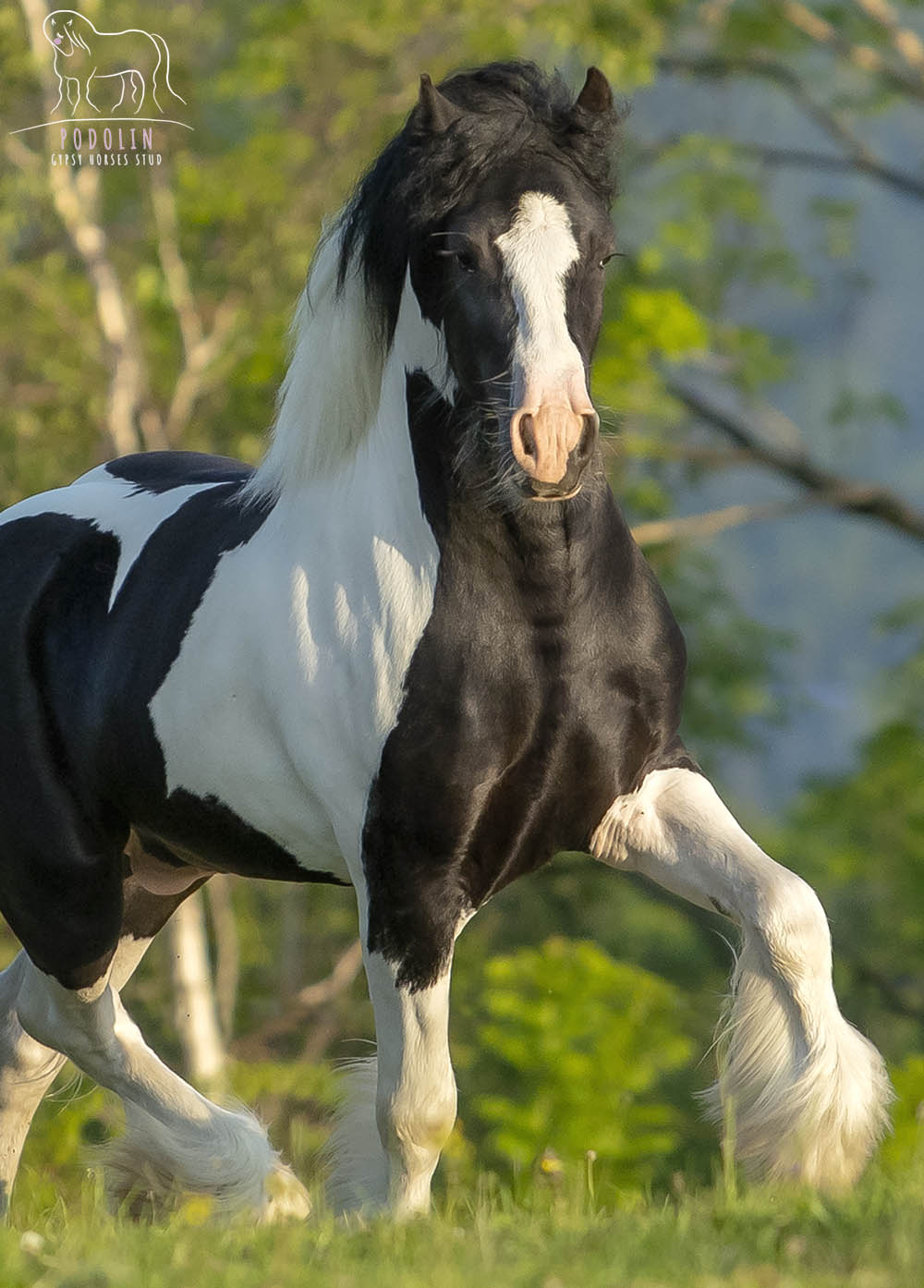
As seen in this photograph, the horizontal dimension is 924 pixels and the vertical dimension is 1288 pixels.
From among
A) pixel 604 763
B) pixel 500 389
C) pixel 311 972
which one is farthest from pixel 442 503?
pixel 311 972

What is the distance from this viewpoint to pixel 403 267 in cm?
375

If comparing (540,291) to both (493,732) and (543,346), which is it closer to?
(543,346)

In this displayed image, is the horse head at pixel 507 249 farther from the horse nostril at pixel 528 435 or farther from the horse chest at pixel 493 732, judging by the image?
the horse chest at pixel 493 732

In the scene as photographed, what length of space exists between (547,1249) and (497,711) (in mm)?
1086

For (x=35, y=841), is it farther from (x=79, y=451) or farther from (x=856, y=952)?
(x=856, y=952)

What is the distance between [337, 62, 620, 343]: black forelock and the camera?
3.56 metres

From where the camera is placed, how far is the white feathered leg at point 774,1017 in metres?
3.53

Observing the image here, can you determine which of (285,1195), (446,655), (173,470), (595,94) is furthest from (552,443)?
(285,1195)

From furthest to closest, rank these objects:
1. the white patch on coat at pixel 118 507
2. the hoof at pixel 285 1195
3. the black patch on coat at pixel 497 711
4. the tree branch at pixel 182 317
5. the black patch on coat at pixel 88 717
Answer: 1. the tree branch at pixel 182 317
2. the white patch on coat at pixel 118 507
3. the hoof at pixel 285 1195
4. the black patch on coat at pixel 88 717
5. the black patch on coat at pixel 497 711

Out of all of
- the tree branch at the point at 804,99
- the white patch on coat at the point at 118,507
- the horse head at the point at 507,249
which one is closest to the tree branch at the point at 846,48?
the tree branch at the point at 804,99

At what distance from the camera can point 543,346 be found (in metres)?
3.33

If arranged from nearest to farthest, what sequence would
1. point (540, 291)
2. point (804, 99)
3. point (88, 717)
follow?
point (540, 291), point (88, 717), point (804, 99)

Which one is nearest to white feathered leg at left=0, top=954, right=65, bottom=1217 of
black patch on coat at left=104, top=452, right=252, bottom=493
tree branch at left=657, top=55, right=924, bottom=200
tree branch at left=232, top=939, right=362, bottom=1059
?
black patch on coat at left=104, top=452, right=252, bottom=493

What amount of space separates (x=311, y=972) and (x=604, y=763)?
13.3 meters
